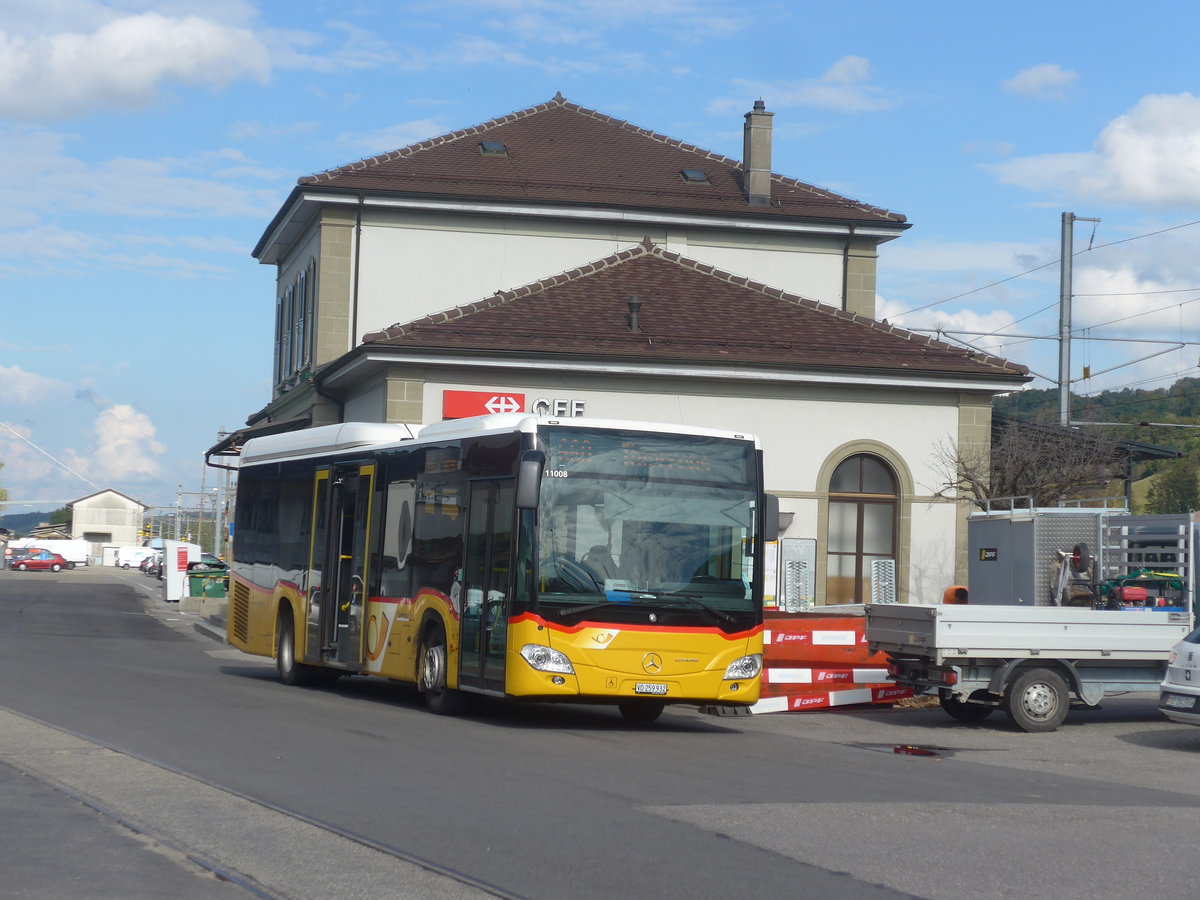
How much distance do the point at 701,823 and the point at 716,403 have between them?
20.9 meters

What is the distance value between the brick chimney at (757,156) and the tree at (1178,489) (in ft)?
185

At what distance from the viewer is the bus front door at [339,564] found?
18.5 meters

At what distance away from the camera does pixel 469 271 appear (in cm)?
3569

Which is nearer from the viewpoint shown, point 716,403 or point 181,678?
point 181,678

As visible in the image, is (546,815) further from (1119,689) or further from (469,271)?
(469,271)

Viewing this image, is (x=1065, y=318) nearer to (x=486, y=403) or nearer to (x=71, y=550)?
(x=486, y=403)

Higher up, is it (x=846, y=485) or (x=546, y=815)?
(x=846, y=485)

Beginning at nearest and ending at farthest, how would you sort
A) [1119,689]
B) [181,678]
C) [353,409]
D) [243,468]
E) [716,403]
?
[1119,689], [181,678], [243,468], [716,403], [353,409]

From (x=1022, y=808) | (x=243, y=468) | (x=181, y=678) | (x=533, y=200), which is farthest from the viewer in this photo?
(x=533, y=200)

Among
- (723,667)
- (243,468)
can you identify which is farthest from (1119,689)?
(243,468)

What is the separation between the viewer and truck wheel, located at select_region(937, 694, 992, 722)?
17422mm

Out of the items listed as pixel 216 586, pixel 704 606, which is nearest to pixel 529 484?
pixel 704 606

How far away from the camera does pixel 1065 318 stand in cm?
4278

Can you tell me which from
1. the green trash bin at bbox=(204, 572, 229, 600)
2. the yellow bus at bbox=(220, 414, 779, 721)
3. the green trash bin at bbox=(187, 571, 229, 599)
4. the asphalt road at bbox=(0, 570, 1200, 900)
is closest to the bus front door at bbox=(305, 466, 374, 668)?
the yellow bus at bbox=(220, 414, 779, 721)
